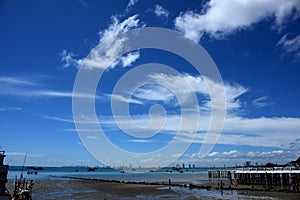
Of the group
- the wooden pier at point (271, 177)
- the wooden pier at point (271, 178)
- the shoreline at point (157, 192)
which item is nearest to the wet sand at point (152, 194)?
the shoreline at point (157, 192)

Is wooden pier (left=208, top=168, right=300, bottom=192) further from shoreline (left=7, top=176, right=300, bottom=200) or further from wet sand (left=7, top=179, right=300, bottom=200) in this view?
wet sand (left=7, top=179, right=300, bottom=200)

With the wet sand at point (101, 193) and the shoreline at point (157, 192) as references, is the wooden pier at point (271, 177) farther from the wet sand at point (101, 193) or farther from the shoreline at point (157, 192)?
the wet sand at point (101, 193)

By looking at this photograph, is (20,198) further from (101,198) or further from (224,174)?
(224,174)

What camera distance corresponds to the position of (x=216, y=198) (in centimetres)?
4106

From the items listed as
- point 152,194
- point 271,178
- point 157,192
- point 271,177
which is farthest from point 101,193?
point 271,178

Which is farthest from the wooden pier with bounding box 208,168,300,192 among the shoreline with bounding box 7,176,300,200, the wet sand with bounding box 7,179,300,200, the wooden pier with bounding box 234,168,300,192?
the wet sand with bounding box 7,179,300,200

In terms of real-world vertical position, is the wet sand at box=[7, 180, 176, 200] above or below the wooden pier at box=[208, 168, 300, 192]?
below

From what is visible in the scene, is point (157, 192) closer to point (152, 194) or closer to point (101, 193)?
point (152, 194)

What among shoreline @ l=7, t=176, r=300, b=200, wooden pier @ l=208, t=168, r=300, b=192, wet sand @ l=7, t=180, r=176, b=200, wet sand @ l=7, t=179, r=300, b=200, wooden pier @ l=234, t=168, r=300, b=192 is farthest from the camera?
wooden pier @ l=234, t=168, r=300, b=192

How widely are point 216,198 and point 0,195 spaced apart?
28012 millimetres

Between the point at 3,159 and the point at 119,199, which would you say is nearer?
the point at 3,159

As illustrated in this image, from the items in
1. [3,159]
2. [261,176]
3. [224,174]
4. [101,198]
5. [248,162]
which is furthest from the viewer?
[248,162]

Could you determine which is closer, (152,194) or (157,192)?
(152,194)

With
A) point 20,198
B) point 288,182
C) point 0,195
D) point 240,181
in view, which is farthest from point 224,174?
point 0,195
